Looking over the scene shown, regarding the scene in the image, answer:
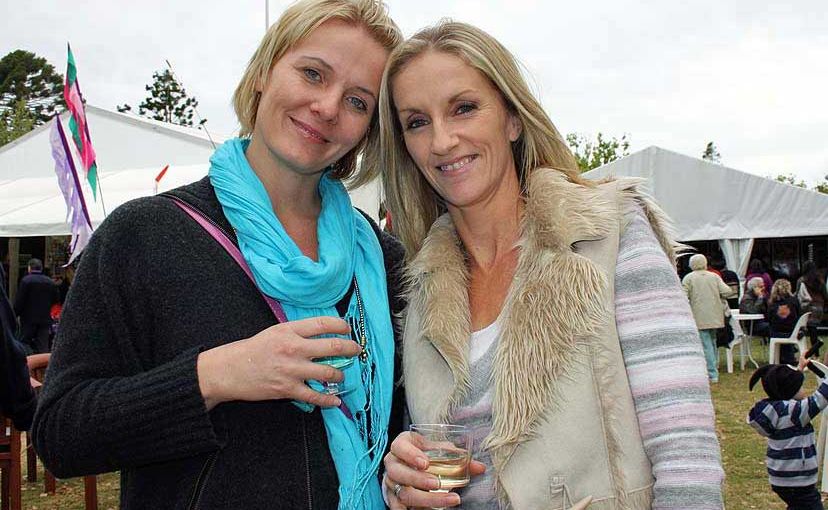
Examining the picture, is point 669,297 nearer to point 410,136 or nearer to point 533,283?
point 533,283

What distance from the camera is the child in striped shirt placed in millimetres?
4793

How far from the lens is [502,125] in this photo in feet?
7.26

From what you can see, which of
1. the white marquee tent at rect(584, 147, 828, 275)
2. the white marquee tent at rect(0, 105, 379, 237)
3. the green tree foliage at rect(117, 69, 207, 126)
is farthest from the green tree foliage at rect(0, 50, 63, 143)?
the white marquee tent at rect(584, 147, 828, 275)

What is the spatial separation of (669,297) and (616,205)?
0.30m

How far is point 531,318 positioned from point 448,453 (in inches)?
17.3

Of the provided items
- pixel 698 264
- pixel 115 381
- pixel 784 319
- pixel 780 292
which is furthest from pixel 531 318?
pixel 780 292

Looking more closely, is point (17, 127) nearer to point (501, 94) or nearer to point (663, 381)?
point (501, 94)

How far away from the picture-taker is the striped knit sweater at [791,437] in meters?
4.81

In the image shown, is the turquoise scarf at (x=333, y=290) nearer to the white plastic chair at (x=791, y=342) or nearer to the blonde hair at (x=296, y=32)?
the blonde hair at (x=296, y=32)

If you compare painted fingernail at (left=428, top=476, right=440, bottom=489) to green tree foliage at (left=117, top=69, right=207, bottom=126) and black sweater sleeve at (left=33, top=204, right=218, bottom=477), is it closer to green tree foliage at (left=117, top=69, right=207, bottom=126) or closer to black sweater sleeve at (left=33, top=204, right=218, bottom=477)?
black sweater sleeve at (left=33, top=204, right=218, bottom=477)

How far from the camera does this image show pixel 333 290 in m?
1.97

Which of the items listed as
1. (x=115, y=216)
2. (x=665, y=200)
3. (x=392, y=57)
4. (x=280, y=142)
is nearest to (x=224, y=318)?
(x=115, y=216)

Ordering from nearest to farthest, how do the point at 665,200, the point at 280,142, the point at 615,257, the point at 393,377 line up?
the point at 615,257
the point at 280,142
the point at 393,377
the point at 665,200

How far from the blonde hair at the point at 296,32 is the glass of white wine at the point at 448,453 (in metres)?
1.12
